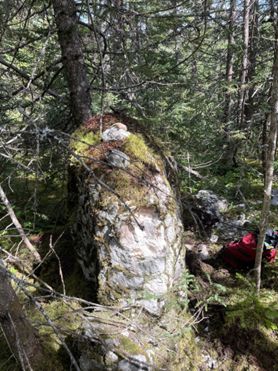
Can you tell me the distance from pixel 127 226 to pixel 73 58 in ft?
8.55

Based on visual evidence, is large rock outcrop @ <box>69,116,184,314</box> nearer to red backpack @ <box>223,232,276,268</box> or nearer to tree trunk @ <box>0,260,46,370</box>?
tree trunk @ <box>0,260,46,370</box>

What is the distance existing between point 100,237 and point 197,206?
10.4 ft

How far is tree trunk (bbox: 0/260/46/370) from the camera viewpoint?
240 cm

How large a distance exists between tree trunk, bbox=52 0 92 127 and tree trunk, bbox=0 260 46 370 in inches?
118

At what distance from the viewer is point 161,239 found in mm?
3770

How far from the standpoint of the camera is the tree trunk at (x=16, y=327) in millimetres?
2396

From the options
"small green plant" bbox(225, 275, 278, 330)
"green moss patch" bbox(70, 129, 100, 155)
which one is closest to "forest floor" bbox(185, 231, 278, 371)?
"small green plant" bbox(225, 275, 278, 330)

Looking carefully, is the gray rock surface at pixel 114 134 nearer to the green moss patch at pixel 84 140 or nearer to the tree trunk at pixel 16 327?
the green moss patch at pixel 84 140

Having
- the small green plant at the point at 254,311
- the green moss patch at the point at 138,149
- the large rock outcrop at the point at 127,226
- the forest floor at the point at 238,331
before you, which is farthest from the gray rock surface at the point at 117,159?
the small green plant at the point at 254,311

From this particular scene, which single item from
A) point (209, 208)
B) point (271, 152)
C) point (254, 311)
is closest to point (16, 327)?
point (254, 311)

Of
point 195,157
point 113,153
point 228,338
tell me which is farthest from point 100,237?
point 195,157

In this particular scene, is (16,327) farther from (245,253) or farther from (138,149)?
(245,253)

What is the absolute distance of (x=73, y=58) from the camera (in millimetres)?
4555

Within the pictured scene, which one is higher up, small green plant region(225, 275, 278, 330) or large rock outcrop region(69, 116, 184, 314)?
large rock outcrop region(69, 116, 184, 314)
